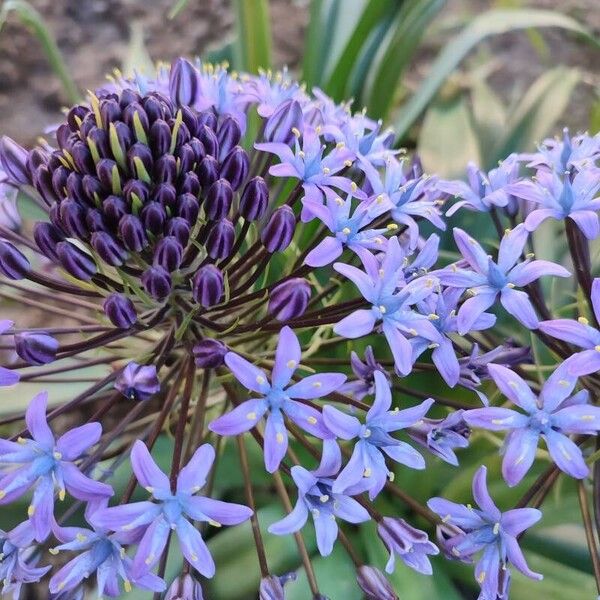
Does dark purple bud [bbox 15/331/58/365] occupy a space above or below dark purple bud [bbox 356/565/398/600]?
above

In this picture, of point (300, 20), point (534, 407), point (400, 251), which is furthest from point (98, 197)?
point (300, 20)

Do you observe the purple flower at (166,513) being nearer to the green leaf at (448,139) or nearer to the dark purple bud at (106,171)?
the dark purple bud at (106,171)

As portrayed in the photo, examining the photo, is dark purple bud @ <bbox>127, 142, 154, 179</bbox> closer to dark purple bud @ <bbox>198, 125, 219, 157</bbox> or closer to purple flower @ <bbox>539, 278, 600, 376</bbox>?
dark purple bud @ <bbox>198, 125, 219, 157</bbox>

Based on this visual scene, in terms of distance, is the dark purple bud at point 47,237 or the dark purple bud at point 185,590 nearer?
the dark purple bud at point 185,590

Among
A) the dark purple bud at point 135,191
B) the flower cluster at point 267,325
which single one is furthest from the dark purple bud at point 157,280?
the dark purple bud at point 135,191

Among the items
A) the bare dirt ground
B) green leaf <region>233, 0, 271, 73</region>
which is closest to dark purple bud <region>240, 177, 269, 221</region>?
green leaf <region>233, 0, 271, 73</region>

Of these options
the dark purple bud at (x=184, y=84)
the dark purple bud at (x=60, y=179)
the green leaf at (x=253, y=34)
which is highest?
the green leaf at (x=253, y=34)

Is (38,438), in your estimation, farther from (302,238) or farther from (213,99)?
(302,238)
